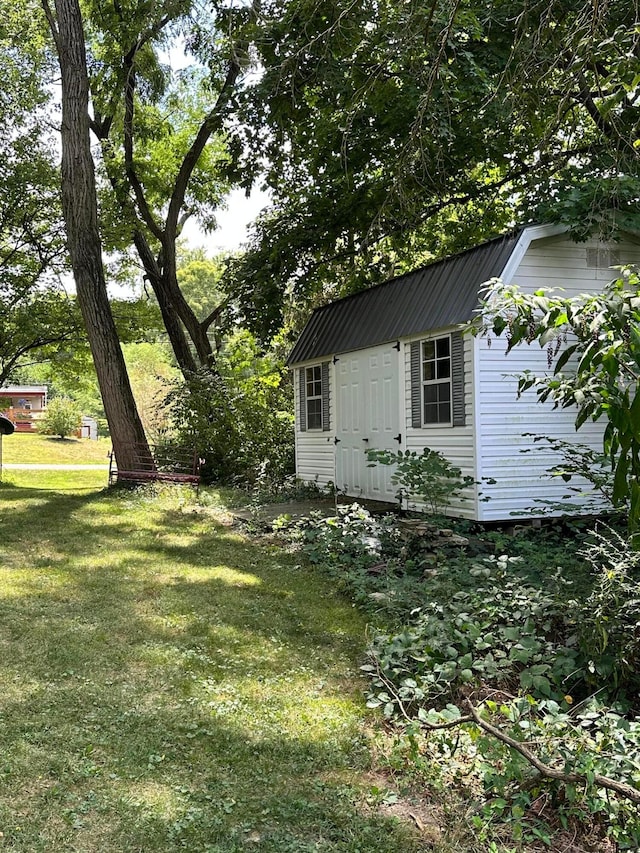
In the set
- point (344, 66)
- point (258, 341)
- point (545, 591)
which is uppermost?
point (344, 66)

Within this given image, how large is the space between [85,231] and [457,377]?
7.19 m

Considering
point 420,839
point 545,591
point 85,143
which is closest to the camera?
point 420,839

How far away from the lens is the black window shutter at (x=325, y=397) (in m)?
12.5

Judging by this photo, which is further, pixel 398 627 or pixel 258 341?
pixel 258 341

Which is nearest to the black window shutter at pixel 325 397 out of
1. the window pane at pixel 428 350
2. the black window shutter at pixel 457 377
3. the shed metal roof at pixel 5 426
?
the window pane at pixel 428 350

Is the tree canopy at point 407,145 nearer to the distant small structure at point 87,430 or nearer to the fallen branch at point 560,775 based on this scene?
the fallen branch at point 560,775

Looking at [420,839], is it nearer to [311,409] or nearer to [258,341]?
[311,409]

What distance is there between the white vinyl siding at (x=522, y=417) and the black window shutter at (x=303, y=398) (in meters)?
5.39

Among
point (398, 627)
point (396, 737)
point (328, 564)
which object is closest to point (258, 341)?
point (328, 564)

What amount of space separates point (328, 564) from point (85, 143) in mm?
9007

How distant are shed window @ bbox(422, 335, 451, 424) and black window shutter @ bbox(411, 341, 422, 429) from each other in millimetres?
78

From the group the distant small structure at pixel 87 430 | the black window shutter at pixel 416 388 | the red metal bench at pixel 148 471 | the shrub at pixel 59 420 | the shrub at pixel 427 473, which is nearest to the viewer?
the shrub at pixel 427 473

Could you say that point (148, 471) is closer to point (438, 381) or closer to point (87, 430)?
point (438, 381)

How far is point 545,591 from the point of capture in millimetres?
4820
